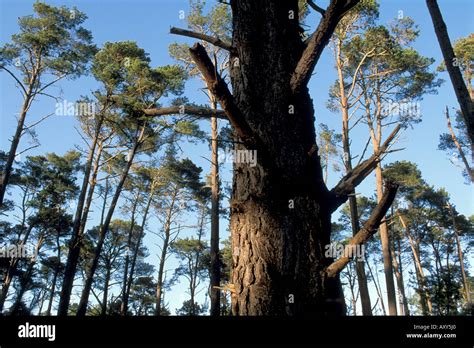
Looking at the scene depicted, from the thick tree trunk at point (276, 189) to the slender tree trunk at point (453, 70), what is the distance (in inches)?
92.5

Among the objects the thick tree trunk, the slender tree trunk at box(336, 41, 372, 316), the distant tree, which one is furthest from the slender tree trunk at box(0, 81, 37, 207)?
the thick tree trunk

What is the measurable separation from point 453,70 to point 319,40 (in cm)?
256

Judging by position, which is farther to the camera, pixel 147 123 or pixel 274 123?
pixel 147 123

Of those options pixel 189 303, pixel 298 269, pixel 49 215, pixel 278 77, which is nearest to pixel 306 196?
pixel 298 269

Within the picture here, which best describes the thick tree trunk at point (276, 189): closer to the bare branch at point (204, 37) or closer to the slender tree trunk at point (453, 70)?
the bare branch at point (204, 37)

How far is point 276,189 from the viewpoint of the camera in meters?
1.83

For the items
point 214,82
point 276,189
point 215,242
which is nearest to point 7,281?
point 215,242

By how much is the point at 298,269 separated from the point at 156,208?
25.4 metres

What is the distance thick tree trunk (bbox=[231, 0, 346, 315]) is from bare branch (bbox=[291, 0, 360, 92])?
65mm

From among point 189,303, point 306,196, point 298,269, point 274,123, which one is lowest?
point 189,303

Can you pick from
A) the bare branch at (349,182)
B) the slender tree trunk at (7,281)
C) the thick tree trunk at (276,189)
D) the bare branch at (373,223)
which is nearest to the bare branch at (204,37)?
the thick tree trunk at (276,189)

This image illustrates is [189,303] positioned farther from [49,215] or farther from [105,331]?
[105,331]

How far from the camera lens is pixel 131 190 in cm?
2541

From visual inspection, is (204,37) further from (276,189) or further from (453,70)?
(453,70)
